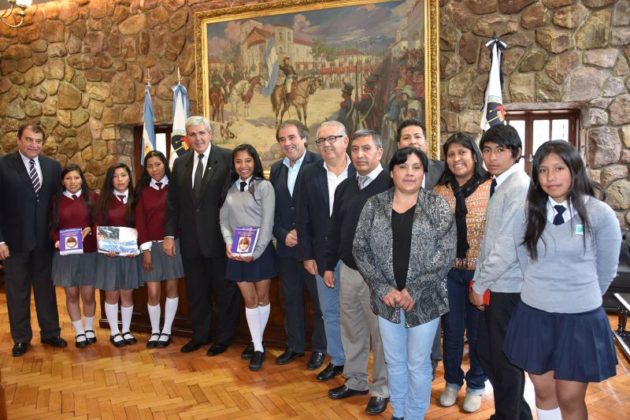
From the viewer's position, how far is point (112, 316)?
4.24 metres

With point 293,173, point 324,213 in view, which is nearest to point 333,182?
point 324,213

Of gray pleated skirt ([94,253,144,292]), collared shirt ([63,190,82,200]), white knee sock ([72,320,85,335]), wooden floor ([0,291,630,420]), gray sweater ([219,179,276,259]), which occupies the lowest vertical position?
wooden floor ([0,291,630,420])

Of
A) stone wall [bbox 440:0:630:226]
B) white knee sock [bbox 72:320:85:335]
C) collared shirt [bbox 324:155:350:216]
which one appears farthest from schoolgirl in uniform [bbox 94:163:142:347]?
stone wall [bbox 440:0:630:226]

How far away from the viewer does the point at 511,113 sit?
19.1ft

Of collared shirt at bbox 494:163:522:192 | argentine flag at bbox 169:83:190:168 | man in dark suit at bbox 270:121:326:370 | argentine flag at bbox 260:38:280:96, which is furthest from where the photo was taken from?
argentine flag at bbox 260:38:280:96

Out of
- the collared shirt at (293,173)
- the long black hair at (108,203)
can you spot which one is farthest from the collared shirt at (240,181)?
the long black hair at (108,203)

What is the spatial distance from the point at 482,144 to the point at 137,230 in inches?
104

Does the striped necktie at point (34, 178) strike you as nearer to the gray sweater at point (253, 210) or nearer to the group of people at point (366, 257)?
the group of people at point (366, 257)

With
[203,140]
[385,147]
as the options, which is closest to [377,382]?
[203,140]

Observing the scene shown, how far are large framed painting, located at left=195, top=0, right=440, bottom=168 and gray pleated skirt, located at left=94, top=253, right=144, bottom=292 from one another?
2535 millimetres

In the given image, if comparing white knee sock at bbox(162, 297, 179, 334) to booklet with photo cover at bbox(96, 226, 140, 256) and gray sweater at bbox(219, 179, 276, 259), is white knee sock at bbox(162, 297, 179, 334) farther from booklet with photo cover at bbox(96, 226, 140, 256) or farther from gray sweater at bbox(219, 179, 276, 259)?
gray sweater at bbox(219, 179, 276, 259)

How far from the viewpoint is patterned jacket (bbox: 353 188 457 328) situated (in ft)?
7.97

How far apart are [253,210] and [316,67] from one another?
2938 millimetres

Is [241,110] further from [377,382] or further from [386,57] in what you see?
[377,382]
